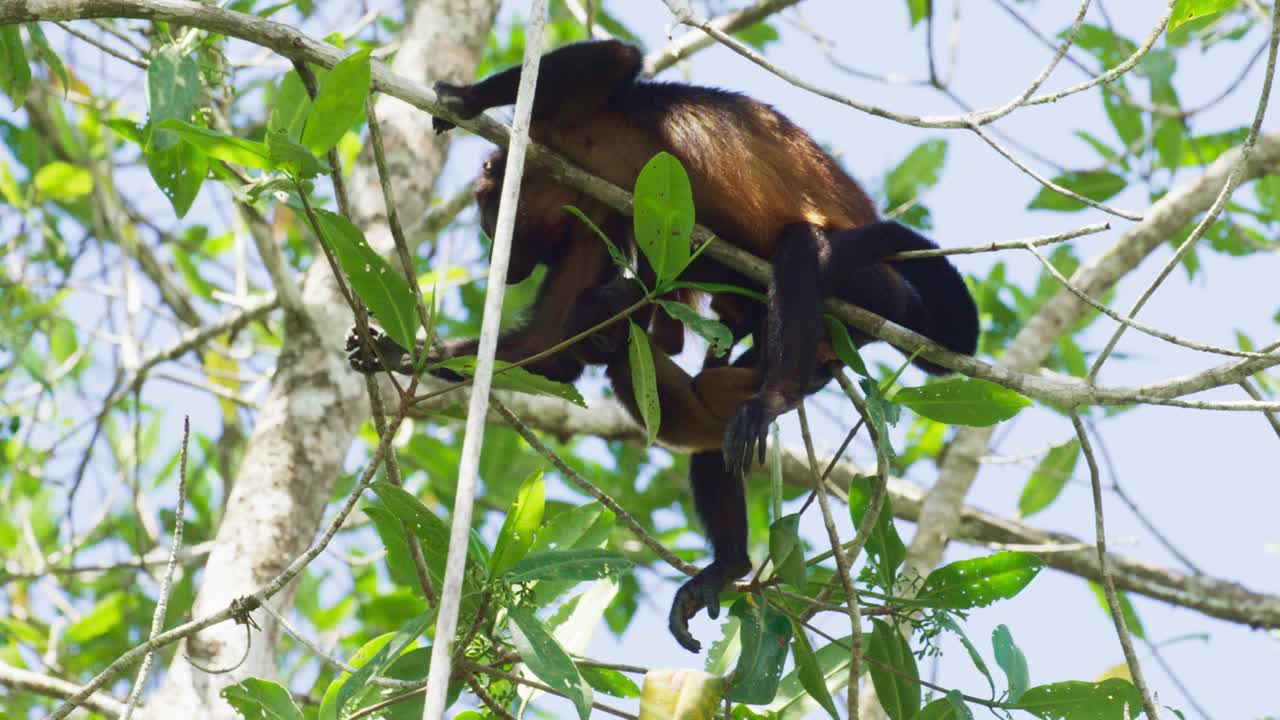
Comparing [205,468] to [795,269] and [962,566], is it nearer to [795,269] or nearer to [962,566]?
[795,269]

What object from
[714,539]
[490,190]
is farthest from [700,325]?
[490,190]

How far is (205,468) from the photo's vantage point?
6668mm

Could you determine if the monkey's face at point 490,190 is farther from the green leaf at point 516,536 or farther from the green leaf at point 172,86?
the green leaf at point 516,536

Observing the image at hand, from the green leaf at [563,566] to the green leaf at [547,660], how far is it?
87 millimetres

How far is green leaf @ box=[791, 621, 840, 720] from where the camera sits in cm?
287

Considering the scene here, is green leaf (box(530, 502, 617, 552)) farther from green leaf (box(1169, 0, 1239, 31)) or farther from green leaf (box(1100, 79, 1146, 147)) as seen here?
green leaf (box(1100, 79, 1146, 147))

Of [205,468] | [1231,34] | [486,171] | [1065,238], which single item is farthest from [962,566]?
[205,468]

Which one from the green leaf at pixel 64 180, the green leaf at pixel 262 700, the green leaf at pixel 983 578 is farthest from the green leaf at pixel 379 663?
the green leaf at pixel 64 180

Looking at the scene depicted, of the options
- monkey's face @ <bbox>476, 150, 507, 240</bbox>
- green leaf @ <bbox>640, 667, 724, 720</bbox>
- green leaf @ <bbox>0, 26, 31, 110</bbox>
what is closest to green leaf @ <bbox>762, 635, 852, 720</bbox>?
green leaf @ <bbox>640, 667, 724, 720</bbox>

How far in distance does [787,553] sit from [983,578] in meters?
0.47

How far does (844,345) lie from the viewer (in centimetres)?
332

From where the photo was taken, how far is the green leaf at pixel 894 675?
292cm

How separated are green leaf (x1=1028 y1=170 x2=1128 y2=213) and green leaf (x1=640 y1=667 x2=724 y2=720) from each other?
3.95 m

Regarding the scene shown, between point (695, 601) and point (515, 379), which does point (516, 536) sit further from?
point (695, 601)
